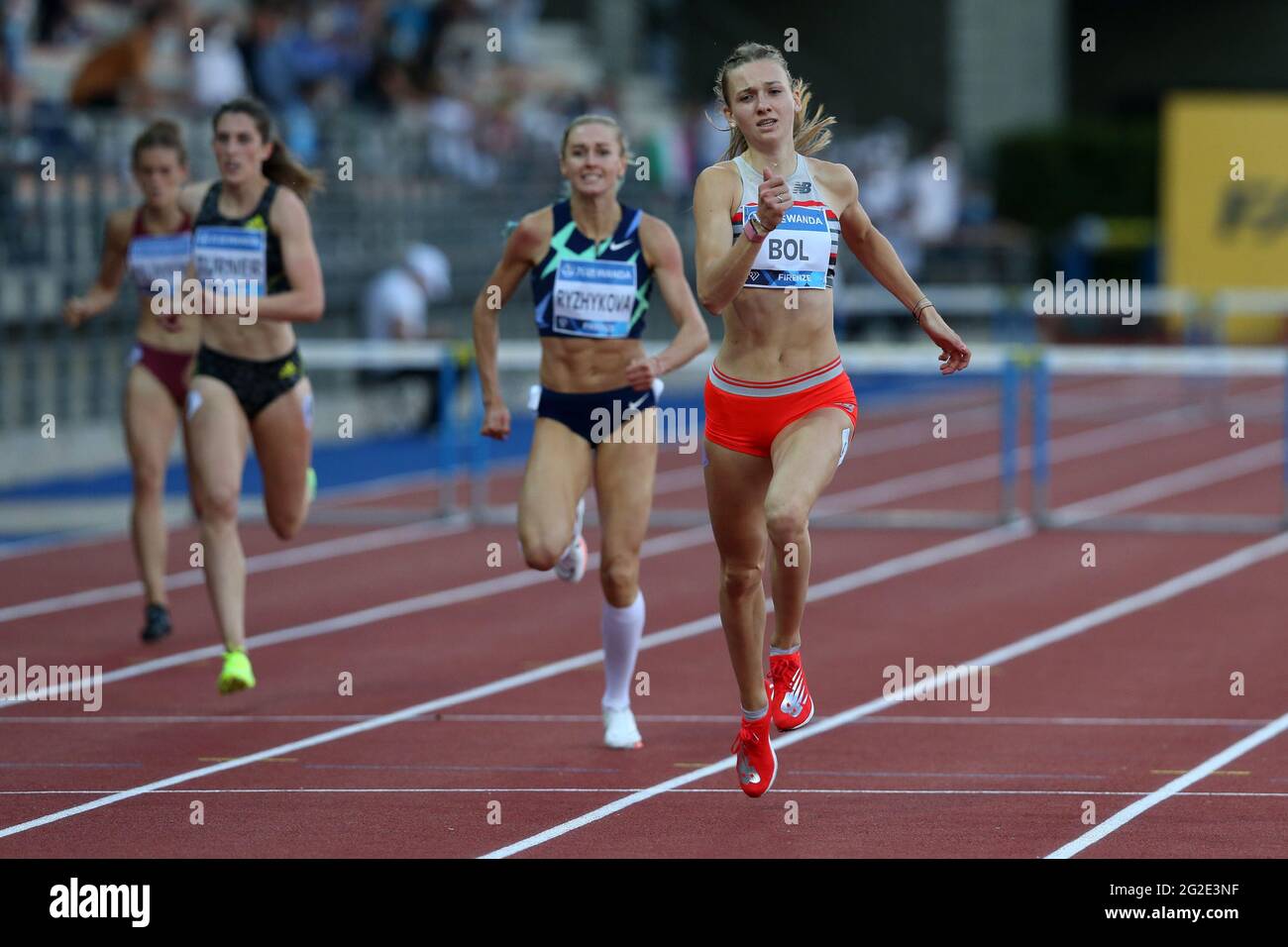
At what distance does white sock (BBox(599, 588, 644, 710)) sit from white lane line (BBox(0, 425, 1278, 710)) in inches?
92.7

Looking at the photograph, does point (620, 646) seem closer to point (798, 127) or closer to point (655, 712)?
point (655, 712)

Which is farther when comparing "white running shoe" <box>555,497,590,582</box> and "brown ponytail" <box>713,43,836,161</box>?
"white running shoe" <box>555,497,590,582</box>

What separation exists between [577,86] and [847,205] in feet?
73.5

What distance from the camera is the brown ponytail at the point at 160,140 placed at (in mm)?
9898

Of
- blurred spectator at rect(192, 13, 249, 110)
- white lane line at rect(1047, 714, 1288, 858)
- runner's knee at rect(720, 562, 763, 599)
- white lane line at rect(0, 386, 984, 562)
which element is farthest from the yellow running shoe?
blurred spectator at rect(192, 13, 249, 110)

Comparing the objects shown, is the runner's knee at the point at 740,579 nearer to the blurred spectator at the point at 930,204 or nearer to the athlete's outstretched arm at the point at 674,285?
the athlete's outstretched arm at the point at 674,285

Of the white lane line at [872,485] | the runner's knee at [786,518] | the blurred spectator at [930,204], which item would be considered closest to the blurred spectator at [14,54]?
the white lane line at [872,485]

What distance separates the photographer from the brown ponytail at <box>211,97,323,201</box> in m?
8.78

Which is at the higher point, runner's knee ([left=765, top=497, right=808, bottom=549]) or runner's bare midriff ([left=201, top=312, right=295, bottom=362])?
runner's bare midriff ([left=201, top=312, right=295, bottom=362])

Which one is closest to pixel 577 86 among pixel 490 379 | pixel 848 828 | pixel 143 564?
pixel 143 564

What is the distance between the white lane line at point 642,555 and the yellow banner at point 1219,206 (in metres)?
5.26

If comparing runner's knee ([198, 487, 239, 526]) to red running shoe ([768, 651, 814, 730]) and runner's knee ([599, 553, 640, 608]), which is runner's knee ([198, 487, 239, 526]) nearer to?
runner's knee ([599, 553, 640, 608])

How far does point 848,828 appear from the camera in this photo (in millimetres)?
6492

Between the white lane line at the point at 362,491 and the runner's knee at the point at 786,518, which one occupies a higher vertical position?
the runner's knee at the point at 786,518
